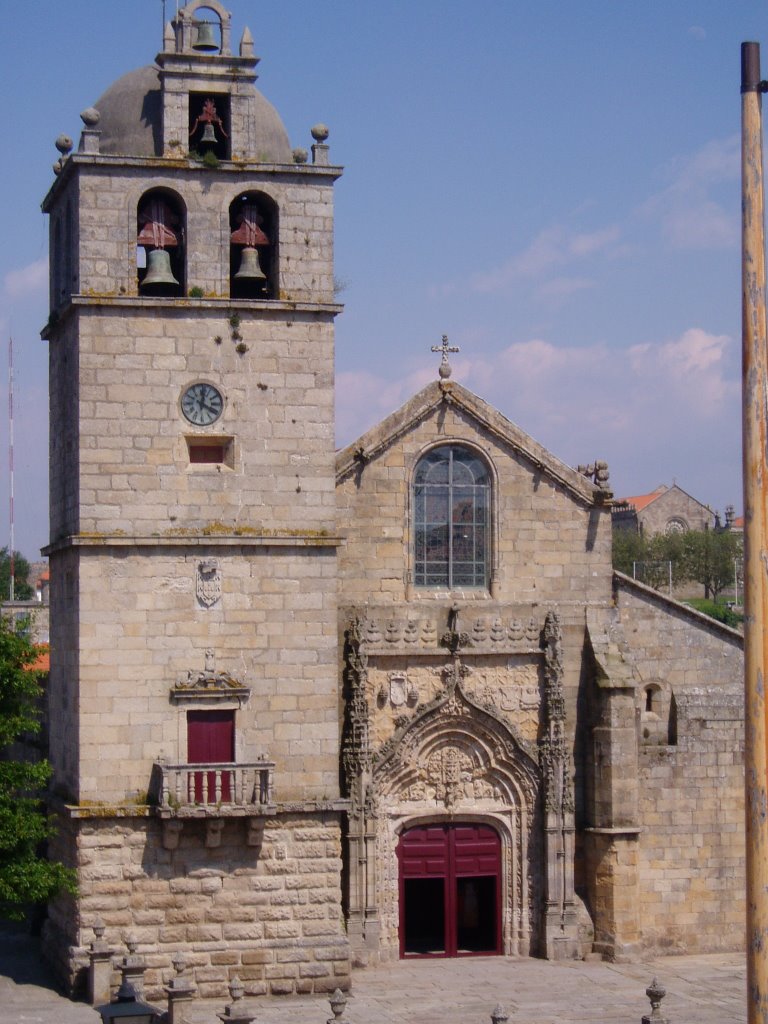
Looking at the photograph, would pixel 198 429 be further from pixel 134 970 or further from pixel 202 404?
pixel 134 970

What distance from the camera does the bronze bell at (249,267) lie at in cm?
2669

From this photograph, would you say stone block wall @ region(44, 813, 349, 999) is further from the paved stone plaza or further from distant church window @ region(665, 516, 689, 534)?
distant church window @ region(665, 516, 689, 534)

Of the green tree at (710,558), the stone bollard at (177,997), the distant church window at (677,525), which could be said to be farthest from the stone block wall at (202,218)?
the distant church window at (677,525)

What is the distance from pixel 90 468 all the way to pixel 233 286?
4.21 m

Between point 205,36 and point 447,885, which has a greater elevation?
point 205,36

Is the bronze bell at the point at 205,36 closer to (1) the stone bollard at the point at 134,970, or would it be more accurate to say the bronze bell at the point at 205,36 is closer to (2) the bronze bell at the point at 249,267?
(2) the bronze bell at the point at 249,267

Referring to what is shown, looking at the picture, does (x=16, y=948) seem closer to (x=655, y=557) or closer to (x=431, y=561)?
(x=431, y=561)

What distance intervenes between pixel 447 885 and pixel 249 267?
11.6 m

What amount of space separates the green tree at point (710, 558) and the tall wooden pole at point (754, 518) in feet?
253

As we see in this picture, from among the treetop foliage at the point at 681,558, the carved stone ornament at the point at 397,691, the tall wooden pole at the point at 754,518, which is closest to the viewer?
the tall wooden pole at the point at 754,518

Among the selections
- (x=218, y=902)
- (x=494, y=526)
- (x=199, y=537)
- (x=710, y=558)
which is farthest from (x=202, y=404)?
(x=710, y=558)

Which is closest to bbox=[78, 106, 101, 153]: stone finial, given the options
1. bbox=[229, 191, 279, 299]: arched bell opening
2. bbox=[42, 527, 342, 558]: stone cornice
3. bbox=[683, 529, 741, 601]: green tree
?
bbox=[229, 191, 279, 299]: arched bell opening

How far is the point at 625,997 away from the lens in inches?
1027

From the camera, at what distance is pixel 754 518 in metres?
12.0
